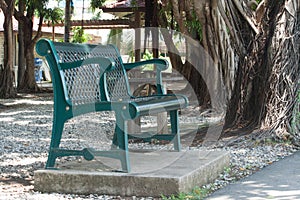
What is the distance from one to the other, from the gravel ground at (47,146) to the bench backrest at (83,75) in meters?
0.96

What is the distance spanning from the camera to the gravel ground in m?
5.50

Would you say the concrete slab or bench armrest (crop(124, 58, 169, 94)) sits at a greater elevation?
bench armrest (crop(124, 58, 169, 94))

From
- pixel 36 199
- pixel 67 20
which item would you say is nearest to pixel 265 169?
pixel 36 199

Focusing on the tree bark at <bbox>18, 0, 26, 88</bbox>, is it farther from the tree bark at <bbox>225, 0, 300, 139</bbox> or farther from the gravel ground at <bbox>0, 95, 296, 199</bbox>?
the tree bark at <bbox>225, 0, 300, 139</bbox>

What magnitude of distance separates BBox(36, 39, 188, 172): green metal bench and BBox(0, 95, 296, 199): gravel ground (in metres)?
0.45

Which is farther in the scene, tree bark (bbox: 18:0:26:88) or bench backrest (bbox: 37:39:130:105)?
tree bark (bbox: 18:0:26:88)

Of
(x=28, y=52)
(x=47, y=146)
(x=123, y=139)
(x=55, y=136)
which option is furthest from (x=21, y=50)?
(x=123, y=139)

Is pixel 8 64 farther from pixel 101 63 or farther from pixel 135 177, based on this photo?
pixel 135 177

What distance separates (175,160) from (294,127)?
246 cm

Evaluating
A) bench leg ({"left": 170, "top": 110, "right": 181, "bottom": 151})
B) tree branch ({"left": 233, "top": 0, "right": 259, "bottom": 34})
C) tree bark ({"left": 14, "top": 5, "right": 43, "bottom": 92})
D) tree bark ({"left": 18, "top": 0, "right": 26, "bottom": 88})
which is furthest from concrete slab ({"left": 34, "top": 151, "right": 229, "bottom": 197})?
tree bark ({"left": 18, "top": 0, "right": 26, "bottom": 88})

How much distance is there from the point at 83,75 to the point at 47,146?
2711 millimetres

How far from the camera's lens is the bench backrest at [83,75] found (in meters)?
5.14

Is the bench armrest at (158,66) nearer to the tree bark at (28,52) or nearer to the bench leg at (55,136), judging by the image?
the bench leg at (55,136)

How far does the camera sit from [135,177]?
4.83 metres
